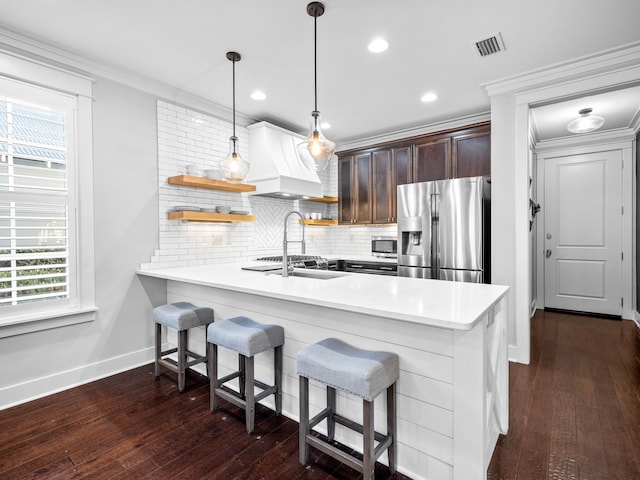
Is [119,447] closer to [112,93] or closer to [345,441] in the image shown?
[345,441]

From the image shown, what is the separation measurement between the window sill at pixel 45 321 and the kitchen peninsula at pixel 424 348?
1311 mm

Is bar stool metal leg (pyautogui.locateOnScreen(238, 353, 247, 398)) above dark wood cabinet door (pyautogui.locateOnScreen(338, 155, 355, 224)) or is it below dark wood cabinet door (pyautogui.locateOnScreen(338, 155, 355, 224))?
below

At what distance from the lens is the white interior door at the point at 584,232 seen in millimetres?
4770

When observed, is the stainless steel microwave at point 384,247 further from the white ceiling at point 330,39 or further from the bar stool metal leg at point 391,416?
the bar stool metal leg at point 391,416

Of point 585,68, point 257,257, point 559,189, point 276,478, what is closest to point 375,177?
point 257,257

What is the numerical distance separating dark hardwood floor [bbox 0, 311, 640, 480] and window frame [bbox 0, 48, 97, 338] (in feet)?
1.99

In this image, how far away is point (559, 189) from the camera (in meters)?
5.14

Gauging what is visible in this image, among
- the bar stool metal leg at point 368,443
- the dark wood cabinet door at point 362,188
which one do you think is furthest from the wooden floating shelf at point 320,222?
the bar stool metal leg at point 368,443

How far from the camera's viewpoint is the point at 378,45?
8.38ft

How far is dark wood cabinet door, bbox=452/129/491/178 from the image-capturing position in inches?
150

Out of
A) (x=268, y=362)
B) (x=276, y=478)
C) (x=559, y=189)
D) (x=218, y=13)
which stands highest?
(x=218, y=13)

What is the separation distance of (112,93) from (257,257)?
227 centimetres

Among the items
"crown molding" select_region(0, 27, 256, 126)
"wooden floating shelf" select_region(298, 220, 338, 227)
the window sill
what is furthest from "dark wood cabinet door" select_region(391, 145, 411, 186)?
the window sill

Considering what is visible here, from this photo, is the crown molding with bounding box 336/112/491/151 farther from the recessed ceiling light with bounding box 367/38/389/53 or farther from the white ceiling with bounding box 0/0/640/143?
the recessed ceiling light with bounding box 367/38/389/53
